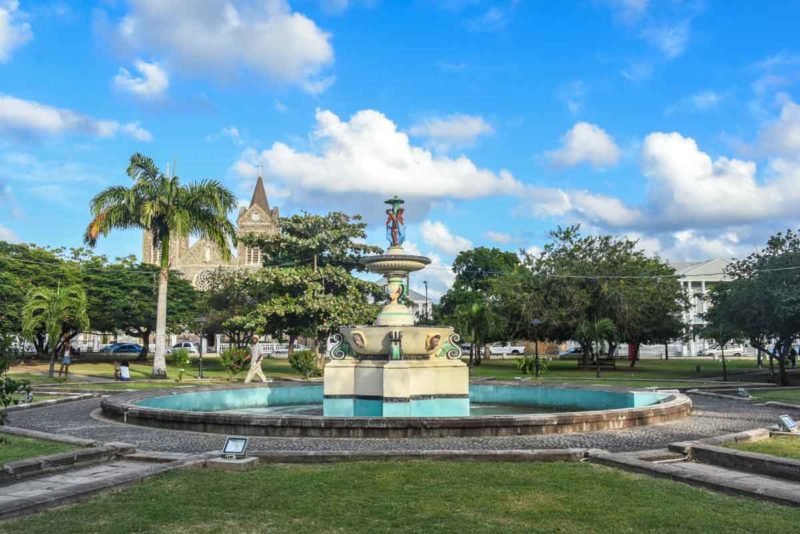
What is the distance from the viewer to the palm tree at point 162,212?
27047mm

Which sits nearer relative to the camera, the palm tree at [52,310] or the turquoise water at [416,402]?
the turquoise water at [416,402]

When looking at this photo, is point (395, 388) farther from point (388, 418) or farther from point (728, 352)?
point (728, 352)

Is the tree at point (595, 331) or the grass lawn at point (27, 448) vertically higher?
the tree at point (595, 331)

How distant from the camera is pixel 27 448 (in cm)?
904

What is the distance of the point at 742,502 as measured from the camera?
6.04 m

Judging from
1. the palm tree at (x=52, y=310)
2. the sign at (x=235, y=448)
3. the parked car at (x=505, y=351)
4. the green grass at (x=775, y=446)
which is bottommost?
the green grass at (x=775, y=446)

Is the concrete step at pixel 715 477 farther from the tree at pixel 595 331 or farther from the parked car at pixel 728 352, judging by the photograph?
the parked car at pixel 728 352

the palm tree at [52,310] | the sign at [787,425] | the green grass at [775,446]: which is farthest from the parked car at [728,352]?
the green grass at [775,446]

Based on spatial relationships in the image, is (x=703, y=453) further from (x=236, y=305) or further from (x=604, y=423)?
(x=236, y=305)

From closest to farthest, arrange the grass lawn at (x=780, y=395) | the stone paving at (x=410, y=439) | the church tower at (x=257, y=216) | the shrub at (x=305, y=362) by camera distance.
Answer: the stone paving at (x=410, y=439), the grass lawn at (x=780, y=395), the shrub at (x=305, y=362), the church tower at (x=257, y=216)

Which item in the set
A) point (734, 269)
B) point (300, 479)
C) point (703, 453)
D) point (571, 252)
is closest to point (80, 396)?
point (300, 479)

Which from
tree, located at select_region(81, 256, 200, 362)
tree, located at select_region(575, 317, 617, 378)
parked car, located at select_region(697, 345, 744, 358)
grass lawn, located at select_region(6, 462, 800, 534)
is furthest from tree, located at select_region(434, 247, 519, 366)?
grass lawn, located at select_region(6, 462, 800, 534)

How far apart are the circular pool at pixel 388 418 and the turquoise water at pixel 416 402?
0.08 ft

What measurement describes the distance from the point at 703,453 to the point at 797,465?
1299 mm
